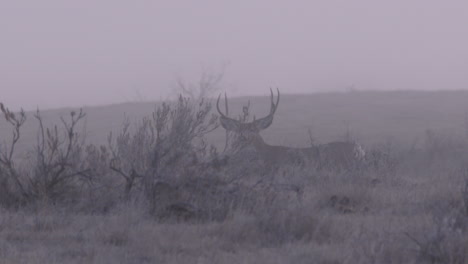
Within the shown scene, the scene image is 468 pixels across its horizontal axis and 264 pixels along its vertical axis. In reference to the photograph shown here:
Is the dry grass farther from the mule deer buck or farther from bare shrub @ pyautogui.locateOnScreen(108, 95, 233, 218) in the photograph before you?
the mule deer buck

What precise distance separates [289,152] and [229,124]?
45.7 inches

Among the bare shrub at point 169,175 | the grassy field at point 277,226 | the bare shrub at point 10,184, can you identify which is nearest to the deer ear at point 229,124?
the grassy field at point 277,226

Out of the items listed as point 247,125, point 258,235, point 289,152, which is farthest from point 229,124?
point 258,235

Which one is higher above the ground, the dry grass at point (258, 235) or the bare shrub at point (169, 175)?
the bare shrub at point (169, 175)

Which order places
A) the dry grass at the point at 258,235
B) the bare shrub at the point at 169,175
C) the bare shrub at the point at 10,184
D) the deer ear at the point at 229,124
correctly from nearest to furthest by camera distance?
the dry grass at the point at 258,235 < the bare shrub at the point at 169,175 < the bare shrub at the point at 10,184 < the deer ear at the point at 229,124

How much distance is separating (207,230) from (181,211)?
1.01 m

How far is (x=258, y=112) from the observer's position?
42312 mm

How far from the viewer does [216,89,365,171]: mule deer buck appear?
1521cm

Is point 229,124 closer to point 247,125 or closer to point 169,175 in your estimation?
point 247,125

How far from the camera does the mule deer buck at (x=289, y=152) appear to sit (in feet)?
49.9

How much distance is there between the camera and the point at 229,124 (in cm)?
1575

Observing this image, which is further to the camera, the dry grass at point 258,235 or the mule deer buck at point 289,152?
the mule deer buck at point 289,152

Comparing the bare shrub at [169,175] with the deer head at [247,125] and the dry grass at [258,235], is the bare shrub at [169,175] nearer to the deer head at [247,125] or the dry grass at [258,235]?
the dry grass at [258,235]

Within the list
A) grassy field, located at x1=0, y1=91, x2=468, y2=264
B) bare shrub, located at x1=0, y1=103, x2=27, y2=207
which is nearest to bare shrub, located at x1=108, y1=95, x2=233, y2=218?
grassy field, located at x1=0, y1=91, x2=468, y2=264
